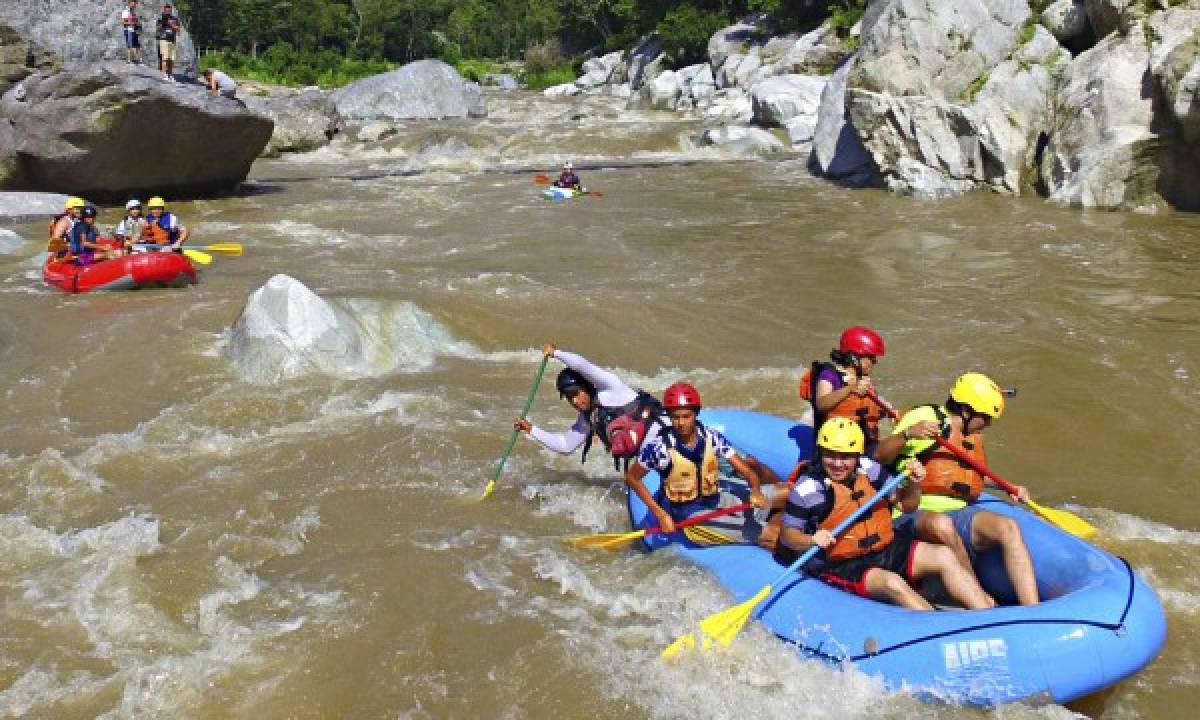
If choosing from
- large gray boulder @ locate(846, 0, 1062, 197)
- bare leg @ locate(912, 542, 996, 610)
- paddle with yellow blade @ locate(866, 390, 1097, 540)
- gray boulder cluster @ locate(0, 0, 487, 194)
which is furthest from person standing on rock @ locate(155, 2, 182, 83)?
bare leg @ locate(912, 542, 996, 610)

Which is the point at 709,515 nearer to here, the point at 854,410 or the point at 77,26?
the point at 854,410

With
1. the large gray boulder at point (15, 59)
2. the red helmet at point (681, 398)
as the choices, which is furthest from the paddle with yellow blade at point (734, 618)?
the large gray boulder at point (15, 59)

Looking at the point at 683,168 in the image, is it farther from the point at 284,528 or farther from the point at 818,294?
the point at 284,528

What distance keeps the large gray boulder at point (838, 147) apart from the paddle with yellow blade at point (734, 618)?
13721 mm

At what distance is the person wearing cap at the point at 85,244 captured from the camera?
33.2 feet

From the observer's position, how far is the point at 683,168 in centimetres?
2016

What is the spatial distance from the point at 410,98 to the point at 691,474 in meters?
26.8

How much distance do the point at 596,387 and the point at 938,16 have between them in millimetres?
14028

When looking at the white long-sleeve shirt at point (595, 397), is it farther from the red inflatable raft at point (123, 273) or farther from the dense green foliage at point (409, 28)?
the dense green foliage at point (409, 28)

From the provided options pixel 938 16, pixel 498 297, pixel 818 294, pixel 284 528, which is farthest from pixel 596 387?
pixel 938 16

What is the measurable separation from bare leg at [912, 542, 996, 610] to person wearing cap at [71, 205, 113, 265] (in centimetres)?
912

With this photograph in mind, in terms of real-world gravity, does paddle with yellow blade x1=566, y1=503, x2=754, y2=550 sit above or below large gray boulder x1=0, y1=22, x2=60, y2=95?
below

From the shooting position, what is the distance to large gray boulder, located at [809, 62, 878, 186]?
17359 millimetres

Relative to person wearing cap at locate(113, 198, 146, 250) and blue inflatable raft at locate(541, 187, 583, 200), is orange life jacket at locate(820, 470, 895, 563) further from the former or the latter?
blue inflatable raft at locate(541, 187, 583, 200)
